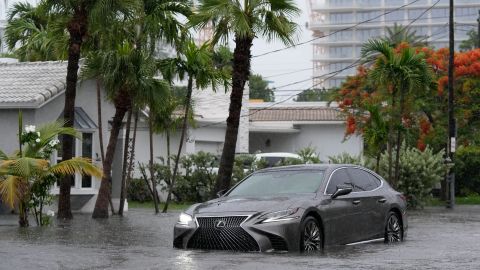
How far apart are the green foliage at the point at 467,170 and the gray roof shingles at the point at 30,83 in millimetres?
18139

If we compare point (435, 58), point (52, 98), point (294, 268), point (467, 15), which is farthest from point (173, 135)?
point (467, 15)

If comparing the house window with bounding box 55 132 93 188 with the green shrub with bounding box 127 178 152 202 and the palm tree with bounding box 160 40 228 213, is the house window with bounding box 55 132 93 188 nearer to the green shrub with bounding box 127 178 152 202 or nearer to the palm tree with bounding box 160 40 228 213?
the palm tree with bounding box 160 40 228 213

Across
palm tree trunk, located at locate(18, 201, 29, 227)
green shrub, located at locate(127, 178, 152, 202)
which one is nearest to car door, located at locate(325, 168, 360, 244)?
palm tree trunk, located at locate(18, 201, 29, 227)

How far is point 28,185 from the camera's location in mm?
18484

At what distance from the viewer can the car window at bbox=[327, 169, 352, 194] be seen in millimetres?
A: 14797

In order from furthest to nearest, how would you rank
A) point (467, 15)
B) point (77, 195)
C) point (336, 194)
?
1. point (467, 15)
2. point (77, 195)
3. point (336, 194)

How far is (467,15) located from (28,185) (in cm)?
15026

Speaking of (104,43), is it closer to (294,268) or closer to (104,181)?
(104,181)

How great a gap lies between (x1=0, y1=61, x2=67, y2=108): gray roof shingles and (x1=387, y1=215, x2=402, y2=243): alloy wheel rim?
11.3 meters

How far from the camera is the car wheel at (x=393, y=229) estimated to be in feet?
52.6

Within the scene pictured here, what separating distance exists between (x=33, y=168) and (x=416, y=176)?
625 inches

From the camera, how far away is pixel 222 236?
44.5 feet

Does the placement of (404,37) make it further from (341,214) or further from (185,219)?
(185,219)

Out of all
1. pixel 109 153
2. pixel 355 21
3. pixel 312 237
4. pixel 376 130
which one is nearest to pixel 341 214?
pixel 312 237
